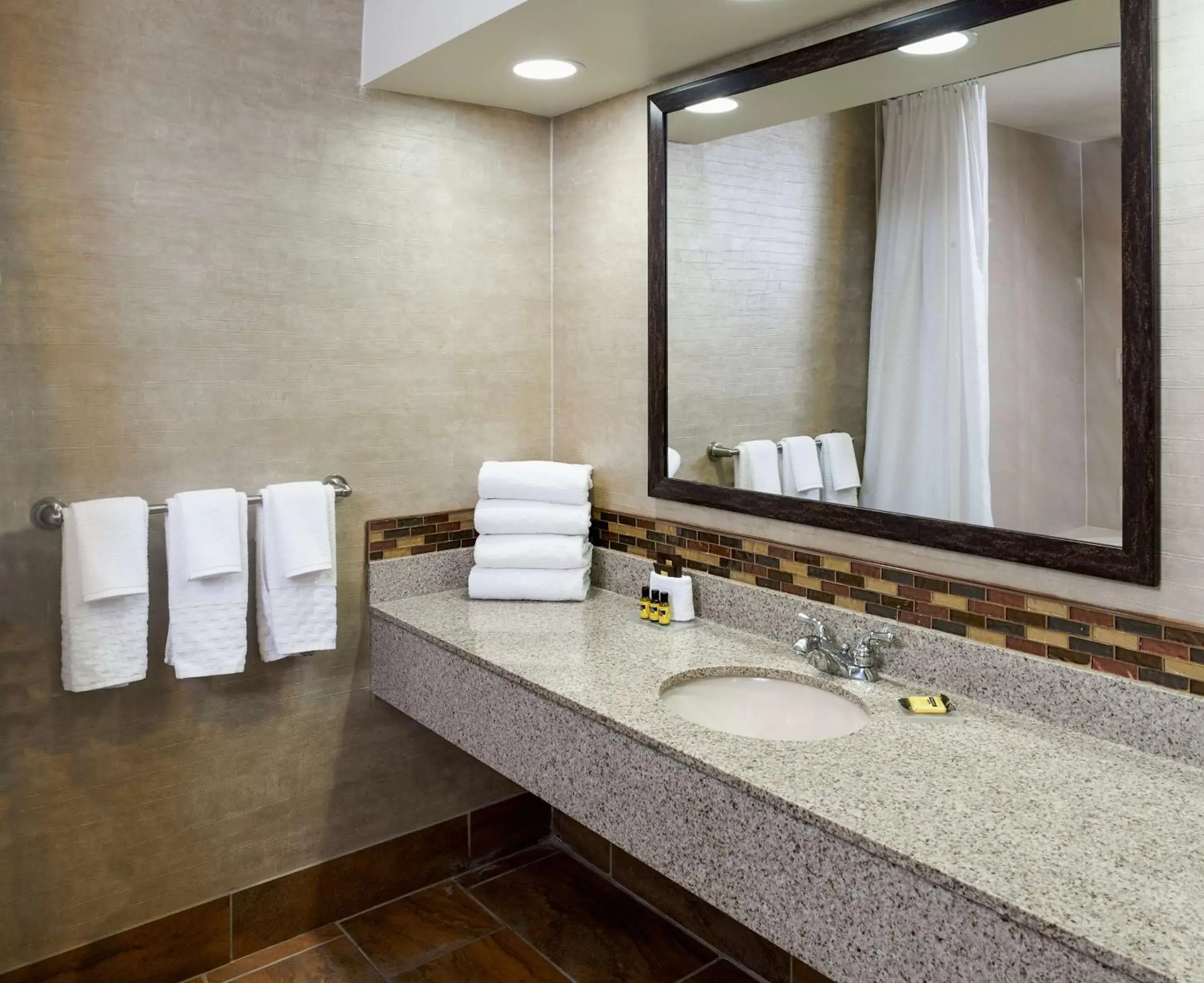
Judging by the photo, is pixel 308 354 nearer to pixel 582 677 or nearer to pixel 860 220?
pixel 582 677

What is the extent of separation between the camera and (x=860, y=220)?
1.76m

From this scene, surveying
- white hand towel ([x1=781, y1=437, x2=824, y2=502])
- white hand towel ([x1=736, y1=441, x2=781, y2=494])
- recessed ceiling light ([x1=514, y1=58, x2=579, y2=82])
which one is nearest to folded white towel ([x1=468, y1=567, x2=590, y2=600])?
white hand towel ([x1=736, y1=441, x2=781, y2=494])

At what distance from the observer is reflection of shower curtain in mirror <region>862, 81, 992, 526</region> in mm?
1592

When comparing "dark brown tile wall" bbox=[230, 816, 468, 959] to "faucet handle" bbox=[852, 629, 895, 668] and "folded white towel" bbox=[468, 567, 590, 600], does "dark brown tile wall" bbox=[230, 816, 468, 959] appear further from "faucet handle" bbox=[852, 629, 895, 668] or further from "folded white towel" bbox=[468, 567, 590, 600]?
"faucet handle" bbox=[852, 629, 895, 668]

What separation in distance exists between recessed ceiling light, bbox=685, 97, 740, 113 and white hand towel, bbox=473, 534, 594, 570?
39.4 inches

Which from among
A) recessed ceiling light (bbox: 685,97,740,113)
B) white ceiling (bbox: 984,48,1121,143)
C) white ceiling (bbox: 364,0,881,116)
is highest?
white ceiling (bbox: 364,0,881,116)

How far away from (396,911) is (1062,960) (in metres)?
1.79

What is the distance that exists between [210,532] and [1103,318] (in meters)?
1.65

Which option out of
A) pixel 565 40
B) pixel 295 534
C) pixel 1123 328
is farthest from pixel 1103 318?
pixel 295 534

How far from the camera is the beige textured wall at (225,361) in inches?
72.8

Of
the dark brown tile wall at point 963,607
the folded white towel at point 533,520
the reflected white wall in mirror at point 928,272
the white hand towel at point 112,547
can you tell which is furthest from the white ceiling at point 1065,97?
the white hand towel at point 112,547

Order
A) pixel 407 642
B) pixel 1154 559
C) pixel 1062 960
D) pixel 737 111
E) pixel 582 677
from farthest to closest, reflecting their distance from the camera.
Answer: pixel 407 642 → pixel 737 111 → pixel 582 677 → pixel 1154 559 → pixel 1062 960

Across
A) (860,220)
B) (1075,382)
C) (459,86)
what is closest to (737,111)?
(860,220)

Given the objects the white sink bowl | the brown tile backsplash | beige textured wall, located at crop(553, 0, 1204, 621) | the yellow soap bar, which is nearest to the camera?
beige textured wall, located at crop(553, 0, 1204, 621)
